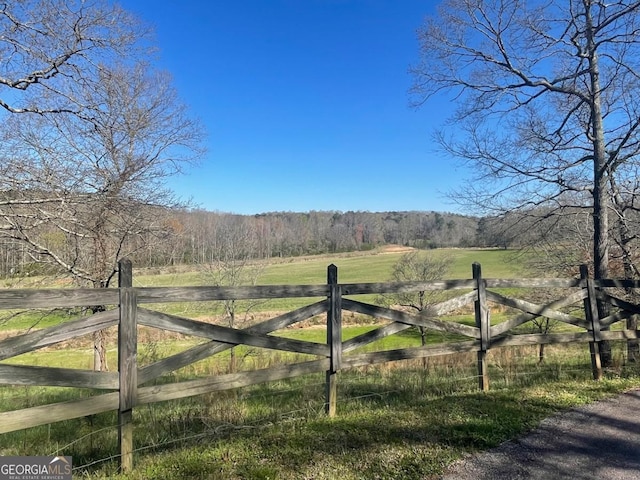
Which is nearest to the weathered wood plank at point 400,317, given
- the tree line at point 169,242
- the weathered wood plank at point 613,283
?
the weathered wood plank at point 613,283

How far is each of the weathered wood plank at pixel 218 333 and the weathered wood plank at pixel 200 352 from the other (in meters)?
0.08

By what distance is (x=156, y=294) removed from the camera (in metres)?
3.94

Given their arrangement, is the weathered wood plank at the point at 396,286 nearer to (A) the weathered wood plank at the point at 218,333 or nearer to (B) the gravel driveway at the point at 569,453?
(A) the weathered wood plank at the point at 218,333

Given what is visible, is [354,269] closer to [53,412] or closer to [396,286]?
[396,286]

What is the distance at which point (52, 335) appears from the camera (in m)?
3.42

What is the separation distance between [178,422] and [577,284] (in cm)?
656

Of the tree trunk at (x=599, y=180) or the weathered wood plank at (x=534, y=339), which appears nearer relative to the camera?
the weathered wood plank at (x=534, y=339)

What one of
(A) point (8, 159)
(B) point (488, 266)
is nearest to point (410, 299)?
(A) point (8, 159)

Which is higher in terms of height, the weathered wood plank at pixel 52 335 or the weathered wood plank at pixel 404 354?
the weathered wood plank at pixel 52 335

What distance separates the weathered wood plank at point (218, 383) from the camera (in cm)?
391

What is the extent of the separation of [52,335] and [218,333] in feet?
4.81

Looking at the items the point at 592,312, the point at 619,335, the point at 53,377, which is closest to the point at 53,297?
the point at 53,377

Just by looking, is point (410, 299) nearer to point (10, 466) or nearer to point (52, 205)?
point (52, 205)

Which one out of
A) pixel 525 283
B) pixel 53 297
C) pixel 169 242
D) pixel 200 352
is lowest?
pixel 200 352
